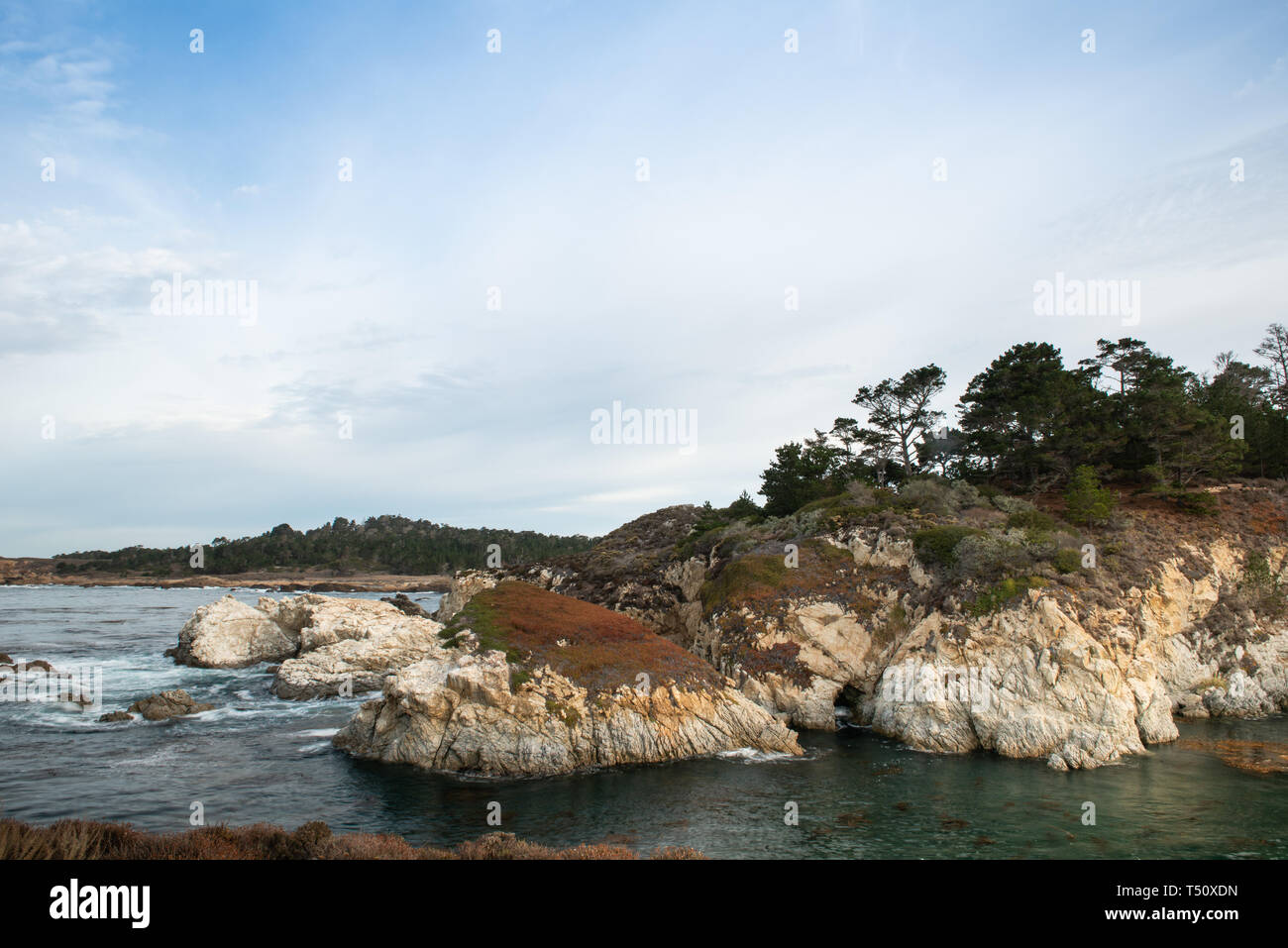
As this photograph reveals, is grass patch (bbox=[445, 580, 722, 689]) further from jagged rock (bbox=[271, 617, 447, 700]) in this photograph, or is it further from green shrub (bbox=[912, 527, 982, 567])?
green shrub (bbox=[912, 527, 982, 567])

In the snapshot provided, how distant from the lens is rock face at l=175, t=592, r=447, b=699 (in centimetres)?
4212

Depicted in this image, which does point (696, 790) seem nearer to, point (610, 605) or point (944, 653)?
point (944, 653)

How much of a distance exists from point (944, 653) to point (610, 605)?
26.2 meters

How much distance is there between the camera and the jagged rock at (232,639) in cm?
5028

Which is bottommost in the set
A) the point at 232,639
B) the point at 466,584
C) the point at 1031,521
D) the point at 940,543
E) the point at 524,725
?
the point at 232,639

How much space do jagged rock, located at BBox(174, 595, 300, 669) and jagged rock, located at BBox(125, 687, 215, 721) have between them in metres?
14.9

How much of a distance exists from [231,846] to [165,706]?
85.7 ft

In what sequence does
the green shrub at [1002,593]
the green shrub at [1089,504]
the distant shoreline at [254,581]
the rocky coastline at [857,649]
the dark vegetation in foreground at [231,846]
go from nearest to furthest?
the dark vegetation in foreground at [231,846] < the rocky coastline at [857,649] < the green shrub at [1002,593] < the green shrub at [1089,504] < the distant shoreline at [254,581]

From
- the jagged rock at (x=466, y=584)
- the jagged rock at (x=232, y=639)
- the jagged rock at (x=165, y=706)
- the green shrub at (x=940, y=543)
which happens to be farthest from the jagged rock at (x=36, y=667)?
the green shrub at (x=940, y=543)

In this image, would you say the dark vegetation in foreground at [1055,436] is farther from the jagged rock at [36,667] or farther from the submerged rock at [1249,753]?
the jagged rock at [36,667]

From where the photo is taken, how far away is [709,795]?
23.6 metres

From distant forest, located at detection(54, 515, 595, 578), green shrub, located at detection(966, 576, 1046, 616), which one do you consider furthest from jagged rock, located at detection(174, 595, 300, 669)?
distant forest, located at detection(54, 515, 595, 578)

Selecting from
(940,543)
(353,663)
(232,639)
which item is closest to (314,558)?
(232,639)

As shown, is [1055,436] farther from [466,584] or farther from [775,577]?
[466,584]
